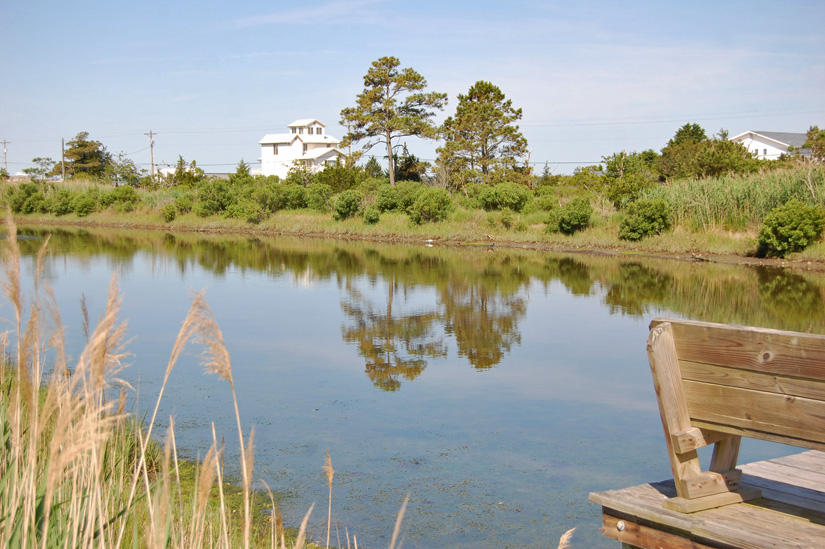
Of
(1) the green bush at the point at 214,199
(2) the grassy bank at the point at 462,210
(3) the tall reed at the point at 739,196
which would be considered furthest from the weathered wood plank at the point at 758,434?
(1) the green bush at the point at 214,199

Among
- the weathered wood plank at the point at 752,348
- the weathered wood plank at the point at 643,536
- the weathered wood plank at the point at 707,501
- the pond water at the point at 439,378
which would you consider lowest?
the pond water at the point at 439,378

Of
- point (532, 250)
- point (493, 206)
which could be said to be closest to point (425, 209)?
point (493, 206)

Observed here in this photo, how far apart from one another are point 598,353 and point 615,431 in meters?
3.26

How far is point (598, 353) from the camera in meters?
9.88

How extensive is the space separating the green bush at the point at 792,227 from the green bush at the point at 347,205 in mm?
16230

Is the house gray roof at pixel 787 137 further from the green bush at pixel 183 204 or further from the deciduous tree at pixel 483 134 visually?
the green bush at pixel 183 204

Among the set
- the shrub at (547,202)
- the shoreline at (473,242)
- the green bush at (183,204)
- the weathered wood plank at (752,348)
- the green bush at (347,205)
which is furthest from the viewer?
the green bush at (183,204)

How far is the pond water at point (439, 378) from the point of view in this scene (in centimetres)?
522

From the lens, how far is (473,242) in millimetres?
26625

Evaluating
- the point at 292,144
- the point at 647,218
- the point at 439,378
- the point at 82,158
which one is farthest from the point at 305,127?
the point at 439,378

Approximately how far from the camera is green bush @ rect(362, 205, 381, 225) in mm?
30188

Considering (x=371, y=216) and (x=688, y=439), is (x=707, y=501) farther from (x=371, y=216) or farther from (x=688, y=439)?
(x=371, y=216)

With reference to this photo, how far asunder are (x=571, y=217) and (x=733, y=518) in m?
22.5

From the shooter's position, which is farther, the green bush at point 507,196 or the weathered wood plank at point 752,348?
the green bush at point 507,196
